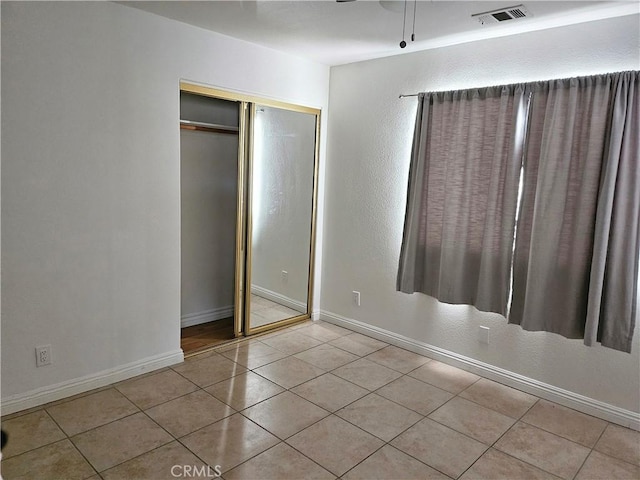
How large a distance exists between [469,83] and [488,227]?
42.1 inches

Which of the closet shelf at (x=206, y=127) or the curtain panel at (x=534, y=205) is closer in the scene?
the curtain panel at (x=534, y=205)

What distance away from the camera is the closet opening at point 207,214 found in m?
4.07

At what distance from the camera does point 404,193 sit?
386 cm

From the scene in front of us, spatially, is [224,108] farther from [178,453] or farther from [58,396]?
[178,453]

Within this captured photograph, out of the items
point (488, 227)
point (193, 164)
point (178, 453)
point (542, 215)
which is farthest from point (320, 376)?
point (193, 164)

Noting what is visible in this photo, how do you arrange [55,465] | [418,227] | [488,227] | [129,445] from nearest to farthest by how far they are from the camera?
1. [55,465]
2. [129,445]
3. [488,227]
4. [418,227]

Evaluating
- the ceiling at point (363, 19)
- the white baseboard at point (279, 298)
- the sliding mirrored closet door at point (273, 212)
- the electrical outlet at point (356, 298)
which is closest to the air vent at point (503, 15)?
the ceiling at point (363, 19)

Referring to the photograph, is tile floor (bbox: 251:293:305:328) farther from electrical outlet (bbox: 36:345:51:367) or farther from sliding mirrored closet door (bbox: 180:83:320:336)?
electrical outlet (bbox: 36:345:51:367)

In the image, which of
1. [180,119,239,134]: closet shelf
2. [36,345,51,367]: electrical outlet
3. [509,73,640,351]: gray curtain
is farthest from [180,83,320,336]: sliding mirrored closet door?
[509,73,640,351]: gray curtain

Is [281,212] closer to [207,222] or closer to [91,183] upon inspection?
[207,222]

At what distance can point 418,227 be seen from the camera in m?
3.67

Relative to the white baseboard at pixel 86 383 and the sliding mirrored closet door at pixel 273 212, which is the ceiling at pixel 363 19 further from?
the white baseboard at pixel 86 383

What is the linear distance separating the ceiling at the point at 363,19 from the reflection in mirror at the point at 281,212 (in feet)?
2.41

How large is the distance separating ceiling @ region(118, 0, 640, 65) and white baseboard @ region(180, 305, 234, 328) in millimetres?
2447
